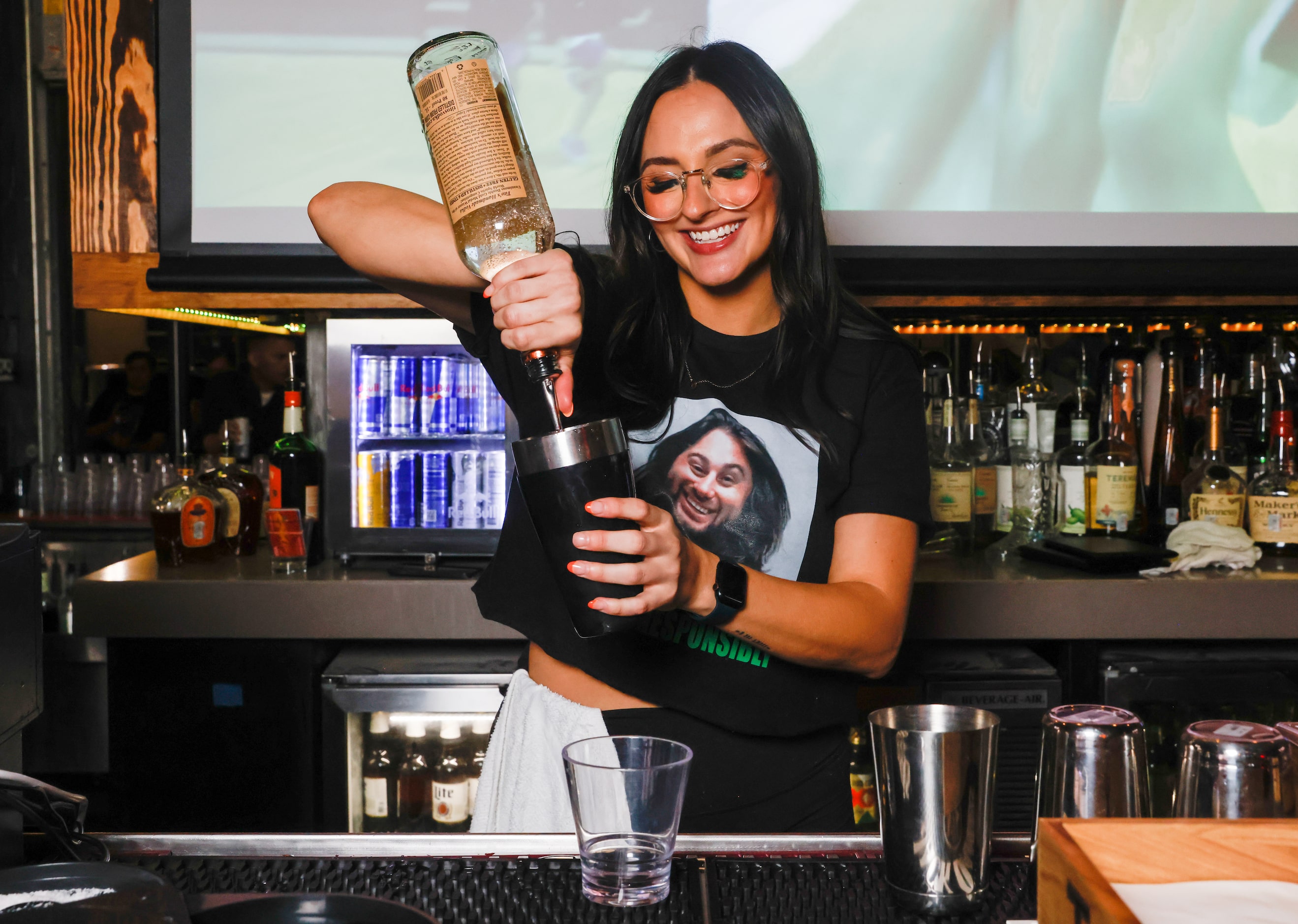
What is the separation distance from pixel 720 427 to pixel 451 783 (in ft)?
4.10

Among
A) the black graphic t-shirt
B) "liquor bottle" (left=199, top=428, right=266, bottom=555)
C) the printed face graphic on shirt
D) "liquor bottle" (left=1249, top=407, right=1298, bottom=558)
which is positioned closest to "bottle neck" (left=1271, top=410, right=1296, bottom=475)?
"liquor bottle" (left=1249, top=407, right=1298, bottom=558)

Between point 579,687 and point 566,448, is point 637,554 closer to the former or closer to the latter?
point 566,448

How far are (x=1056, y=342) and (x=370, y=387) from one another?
1.67 m

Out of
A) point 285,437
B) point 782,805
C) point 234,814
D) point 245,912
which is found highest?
point 285,437

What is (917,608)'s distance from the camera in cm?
186

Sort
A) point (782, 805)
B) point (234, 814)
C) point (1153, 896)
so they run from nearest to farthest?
1. point (1153, 896)
2. point (782, 805)
3. point (234, 814)

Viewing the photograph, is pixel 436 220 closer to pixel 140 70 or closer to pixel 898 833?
pixel 898 833

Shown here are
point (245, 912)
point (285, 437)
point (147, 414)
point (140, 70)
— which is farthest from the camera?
point (147, 414)

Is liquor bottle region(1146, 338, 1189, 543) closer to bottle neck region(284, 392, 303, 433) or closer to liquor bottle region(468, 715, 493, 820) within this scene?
liquor bottle region(468, 715, 493, 820)

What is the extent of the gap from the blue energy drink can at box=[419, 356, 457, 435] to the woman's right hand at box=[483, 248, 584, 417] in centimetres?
142

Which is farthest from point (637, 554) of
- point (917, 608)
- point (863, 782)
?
point (863, 782)

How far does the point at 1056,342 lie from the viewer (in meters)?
2.65

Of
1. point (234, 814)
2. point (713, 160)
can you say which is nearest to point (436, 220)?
point (713, 160)

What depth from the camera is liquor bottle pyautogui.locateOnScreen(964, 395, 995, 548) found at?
7.20 feet
